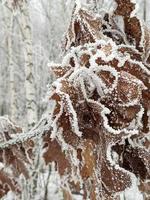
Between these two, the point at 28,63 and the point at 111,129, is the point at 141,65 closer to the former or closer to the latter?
the point at 111,129

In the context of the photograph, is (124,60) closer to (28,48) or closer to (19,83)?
(28,48)

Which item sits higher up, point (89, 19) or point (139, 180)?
point (89, 19)

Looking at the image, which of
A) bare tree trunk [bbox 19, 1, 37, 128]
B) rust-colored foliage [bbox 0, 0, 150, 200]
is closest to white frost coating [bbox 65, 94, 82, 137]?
rust-colored foliage [bbox 0, 0, 150, 200]

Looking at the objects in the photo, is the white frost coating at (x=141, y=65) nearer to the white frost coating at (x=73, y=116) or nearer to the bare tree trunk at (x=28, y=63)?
the white frost coating at (x=73, y=116)

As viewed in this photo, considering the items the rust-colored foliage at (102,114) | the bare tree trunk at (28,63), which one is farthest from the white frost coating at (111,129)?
the bare tree trunk at (28,63)

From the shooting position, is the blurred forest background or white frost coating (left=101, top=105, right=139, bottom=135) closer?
white frost coating (left=101, top=105, right=139, bottom=135)

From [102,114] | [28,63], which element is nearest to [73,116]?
[102,114]

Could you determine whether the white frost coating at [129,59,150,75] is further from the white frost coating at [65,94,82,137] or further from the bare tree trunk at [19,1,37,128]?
the bare tree trunk at [19,1,37,128]

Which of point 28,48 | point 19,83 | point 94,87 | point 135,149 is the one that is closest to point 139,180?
point 135,149
